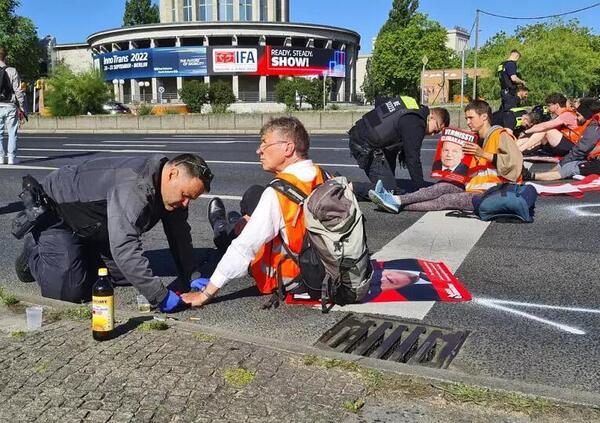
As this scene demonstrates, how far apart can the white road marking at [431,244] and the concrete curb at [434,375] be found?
3.22 ft

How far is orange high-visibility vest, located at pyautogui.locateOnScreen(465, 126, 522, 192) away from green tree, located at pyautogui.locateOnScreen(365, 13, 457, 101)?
82.7m

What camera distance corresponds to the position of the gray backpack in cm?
413

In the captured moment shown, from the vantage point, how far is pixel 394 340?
152 inches

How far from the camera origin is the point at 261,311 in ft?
14.6

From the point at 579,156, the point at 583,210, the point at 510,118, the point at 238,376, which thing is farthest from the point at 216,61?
the point at 238,376

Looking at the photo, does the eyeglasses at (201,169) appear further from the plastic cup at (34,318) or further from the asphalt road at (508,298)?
the plastic cup at (34,318)

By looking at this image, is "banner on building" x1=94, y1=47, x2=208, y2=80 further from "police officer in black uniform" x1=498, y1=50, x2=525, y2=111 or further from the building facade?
"police officer in black uniform" x1=498, y1=50, x2=525, y2=111

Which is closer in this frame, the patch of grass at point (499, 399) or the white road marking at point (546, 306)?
the patch of grass at point (499, 399)

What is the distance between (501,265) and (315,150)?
10.9 metres

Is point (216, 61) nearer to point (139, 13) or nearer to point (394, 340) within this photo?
point (139, 13)

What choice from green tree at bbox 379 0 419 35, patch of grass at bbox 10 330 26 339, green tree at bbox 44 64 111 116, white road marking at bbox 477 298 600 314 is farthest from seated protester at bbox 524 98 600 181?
green tree at bbox 379 0 419 35

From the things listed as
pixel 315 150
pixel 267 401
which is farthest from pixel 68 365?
pixel 315 150

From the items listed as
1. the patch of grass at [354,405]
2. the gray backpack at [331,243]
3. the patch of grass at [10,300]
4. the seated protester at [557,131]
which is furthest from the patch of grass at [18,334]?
the seated protester at [557,131]

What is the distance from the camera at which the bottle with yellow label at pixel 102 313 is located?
366 centimetres
